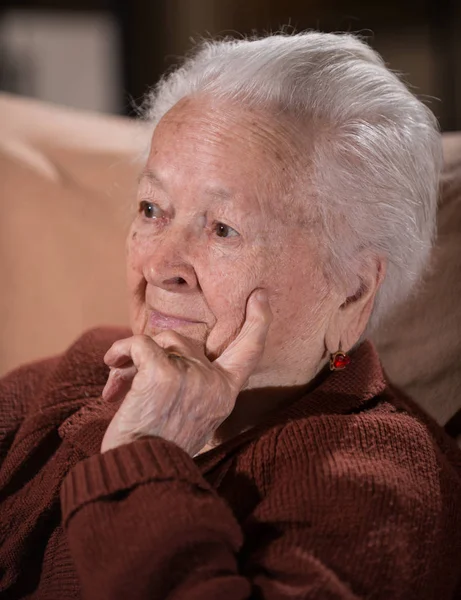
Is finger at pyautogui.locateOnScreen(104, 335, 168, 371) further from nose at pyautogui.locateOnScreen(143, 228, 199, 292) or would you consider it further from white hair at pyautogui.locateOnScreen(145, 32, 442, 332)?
white hair at pyautogui.locateOnScreen(145, 32, 442, 332)

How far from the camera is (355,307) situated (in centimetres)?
121

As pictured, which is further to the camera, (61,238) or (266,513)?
(61,238)

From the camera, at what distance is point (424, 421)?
1.27 metres

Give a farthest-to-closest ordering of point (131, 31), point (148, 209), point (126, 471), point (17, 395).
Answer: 1. point (131, 31)
2. point (17, 395)
3. point (148, 209)
4. point (126, 471)

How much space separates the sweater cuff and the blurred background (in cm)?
264

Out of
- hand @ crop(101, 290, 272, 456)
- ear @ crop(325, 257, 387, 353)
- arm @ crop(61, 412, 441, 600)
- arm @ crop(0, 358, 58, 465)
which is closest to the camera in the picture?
arm @ crop(61, 412, 441, 600)

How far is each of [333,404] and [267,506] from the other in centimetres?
22

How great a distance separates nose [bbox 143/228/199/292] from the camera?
1.10 m

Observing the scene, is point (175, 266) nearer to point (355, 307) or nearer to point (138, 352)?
point (138, 352)

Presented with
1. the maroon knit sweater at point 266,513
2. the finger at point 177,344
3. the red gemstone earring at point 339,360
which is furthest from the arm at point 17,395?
the red gemstone earring at point 339,360

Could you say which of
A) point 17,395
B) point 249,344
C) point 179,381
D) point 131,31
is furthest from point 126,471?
point 131,31

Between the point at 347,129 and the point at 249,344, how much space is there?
1.11 feet

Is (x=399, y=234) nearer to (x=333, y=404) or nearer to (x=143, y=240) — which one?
(x=333, y=404)

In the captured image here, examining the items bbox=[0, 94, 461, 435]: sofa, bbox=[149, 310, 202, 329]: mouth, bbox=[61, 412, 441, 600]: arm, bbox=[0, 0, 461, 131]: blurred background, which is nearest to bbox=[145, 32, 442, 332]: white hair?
bbox=[149, 310, 202, 329]: mouth
